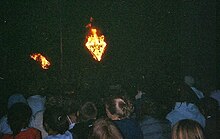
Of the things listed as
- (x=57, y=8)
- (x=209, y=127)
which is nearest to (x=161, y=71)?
(x=57, y=8)

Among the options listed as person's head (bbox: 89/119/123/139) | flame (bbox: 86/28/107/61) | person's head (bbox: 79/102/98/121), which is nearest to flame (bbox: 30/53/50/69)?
flame (bbox: 86/28/107/61)

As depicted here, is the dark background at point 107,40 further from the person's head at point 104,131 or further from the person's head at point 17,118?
the person's head at point 104,131

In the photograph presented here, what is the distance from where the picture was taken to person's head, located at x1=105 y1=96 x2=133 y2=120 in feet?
13.2

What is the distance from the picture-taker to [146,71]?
1606 centimetres

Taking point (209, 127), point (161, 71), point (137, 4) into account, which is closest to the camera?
point (209, 127)

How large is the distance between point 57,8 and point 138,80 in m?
5.16

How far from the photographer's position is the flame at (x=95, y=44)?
51.8ft

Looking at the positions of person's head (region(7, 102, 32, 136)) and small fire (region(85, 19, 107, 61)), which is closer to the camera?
person's head (region(7, 102, 32, 136))

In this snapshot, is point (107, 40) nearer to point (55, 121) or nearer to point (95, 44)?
point (95, 44)

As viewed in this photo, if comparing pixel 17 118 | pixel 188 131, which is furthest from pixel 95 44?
pixel 188 131

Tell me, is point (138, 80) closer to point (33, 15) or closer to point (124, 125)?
point (33, 15)

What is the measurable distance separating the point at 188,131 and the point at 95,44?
12965 millimetres

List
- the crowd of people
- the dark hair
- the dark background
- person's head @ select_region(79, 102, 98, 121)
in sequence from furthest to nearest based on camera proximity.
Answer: the dark background → the dark hair → person's head @ select_region(79, 102, 98, 121) → the crowd of people

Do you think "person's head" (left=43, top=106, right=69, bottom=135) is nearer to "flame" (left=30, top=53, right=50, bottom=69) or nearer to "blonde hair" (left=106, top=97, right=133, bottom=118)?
"blonde hair" (left=106, top=97, right=133, bottom=118)
